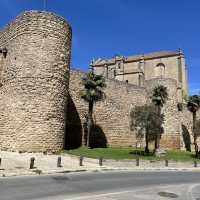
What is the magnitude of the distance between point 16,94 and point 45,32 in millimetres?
5088

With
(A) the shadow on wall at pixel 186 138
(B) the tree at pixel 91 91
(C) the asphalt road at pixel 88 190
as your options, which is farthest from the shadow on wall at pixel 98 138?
(C) the asphalt road at pixel 88 190

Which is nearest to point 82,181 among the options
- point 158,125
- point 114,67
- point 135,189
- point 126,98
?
point 135,189

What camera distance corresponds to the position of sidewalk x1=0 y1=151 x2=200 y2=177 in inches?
679

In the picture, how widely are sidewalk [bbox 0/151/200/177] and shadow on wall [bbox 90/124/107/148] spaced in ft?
30.5

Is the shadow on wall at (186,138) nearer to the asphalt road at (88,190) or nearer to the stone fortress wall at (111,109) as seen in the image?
the stone fortress wall at (111,109)

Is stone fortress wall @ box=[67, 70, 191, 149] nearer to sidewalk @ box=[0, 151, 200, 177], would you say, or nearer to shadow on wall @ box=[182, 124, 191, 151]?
shadow on wall @ box=[182, 124, 191, 151]

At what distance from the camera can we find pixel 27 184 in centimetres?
1303

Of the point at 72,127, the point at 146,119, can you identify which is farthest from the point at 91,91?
the point at 146,119

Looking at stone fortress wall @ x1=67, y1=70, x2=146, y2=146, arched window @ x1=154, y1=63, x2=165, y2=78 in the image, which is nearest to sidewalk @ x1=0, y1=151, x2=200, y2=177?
stone fortress wall @ x1=67, y1=70, x2=146, y2=146

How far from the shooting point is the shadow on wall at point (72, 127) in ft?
105

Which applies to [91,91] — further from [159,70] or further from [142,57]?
[142,57]

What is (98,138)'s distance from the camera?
3559 cm

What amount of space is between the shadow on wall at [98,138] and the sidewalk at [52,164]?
9304 mm

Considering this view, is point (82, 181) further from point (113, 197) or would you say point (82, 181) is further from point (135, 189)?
point (113, 197)
